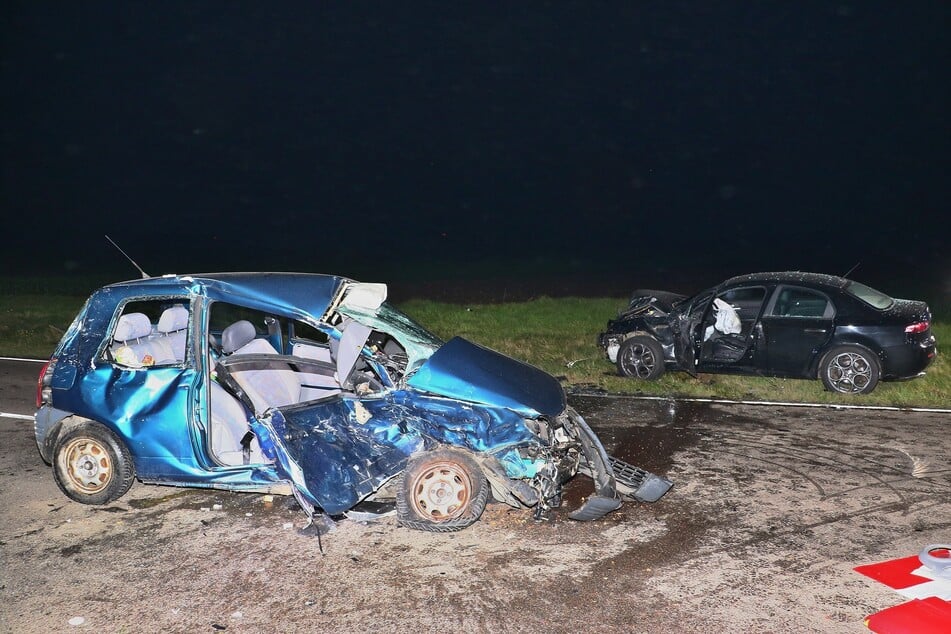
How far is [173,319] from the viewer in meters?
7.98

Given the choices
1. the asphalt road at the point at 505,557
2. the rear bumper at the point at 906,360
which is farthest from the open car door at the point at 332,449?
the rear bumper at the point at 906,360

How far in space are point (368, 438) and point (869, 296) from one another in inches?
290

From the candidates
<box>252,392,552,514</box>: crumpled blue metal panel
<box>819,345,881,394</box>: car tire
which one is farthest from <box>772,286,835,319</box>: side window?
<box>252,392,552,514</box>: crumpled blue metal panel


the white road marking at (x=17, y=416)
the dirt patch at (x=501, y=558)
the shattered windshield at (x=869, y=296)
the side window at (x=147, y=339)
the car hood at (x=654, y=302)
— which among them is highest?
the shattered windshield at (x=869, y=296)

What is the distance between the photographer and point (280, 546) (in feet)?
20.8

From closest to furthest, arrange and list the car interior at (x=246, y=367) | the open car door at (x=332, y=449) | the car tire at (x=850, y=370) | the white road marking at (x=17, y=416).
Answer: the open car door at (x=332, y=449)
the car interior at (x=246, y=367)
the white road marking at (x=17, y=416)
the car tire at (x=850, y=370)

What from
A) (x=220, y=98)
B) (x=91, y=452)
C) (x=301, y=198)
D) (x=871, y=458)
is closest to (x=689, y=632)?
(x=871, y=458)

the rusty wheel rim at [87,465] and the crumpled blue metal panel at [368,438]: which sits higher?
the crumpled blue metal panel at [368,438]

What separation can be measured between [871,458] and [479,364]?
159 inches

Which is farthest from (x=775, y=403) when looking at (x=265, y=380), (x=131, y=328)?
(x=131, y=328)

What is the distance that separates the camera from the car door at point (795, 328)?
35.8 feet

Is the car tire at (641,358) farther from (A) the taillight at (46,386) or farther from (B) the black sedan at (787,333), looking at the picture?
(A) the taillight at (46,386)

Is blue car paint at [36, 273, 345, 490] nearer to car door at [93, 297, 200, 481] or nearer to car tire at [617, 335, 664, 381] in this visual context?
car door at [93, 297, 200, 481]

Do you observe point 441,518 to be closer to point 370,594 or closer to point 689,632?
point 370,594
